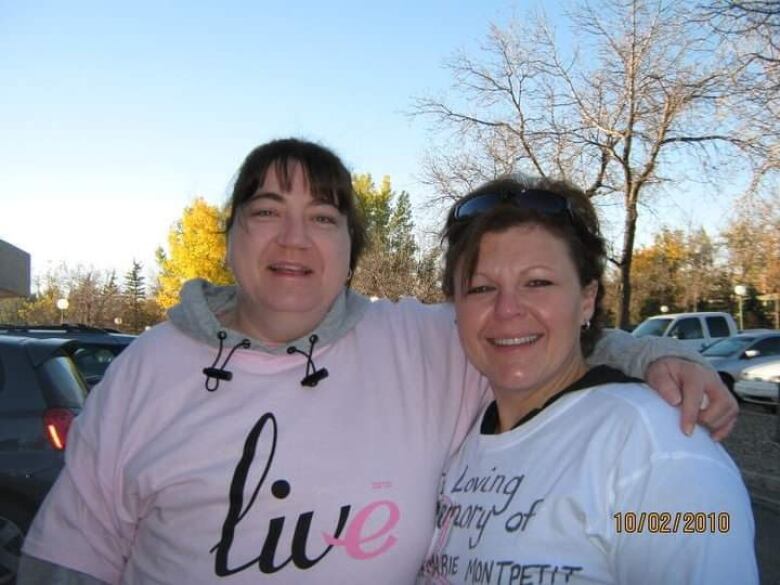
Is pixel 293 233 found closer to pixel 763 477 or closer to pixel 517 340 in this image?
pixel 517 340

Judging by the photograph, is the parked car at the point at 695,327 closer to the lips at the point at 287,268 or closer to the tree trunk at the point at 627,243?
the tree trunk at the point at 627,243

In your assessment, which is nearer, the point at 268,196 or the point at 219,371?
the point at 219,371

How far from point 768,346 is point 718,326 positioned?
3.41m

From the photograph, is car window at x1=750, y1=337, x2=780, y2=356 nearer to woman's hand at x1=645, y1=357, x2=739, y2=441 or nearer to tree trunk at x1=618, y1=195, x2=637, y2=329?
tree trunk at x1=618, y1=195, x2=637, y2=329

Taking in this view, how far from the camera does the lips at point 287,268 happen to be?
6.62 ft

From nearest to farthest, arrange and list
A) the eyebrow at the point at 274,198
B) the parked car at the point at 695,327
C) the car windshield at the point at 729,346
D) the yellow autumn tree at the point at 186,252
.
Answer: the eyebrow at the point at 274,198 < the car windshield at the point at 729,346 < the parked car at the point at 695,327 < the yellow autumn tree at the point at 186,252

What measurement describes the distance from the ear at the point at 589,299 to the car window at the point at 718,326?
19.0 metres

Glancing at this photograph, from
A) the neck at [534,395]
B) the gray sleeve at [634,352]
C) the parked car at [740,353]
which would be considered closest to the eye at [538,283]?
the neck at [534,395]

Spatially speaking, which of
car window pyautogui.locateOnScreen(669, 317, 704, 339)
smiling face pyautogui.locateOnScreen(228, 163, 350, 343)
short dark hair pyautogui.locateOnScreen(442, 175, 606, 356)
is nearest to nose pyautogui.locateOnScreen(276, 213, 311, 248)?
smiling face pyautogui.locateOnScreen(228, 163, 350, 343)

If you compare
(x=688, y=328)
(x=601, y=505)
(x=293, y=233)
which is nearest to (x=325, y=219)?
(x=293, y=233)

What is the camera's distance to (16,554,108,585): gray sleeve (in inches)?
72.9

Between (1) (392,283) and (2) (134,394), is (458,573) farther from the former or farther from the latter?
(1) (392,283)

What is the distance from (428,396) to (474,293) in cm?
36

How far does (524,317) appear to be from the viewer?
1843 mm
